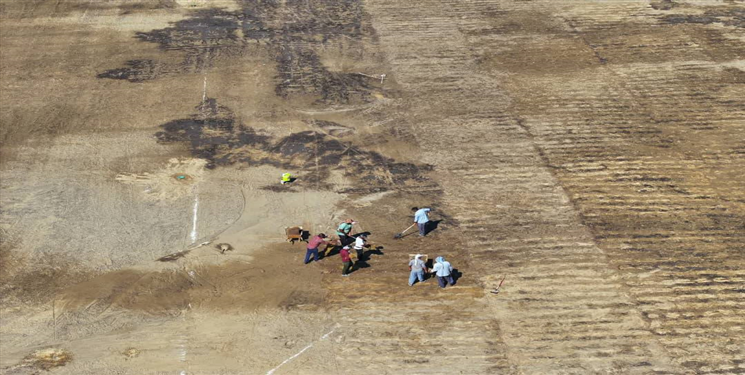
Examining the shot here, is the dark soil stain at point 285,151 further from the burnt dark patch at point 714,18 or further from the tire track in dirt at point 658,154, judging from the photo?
the burnt dark patch at point 714,18

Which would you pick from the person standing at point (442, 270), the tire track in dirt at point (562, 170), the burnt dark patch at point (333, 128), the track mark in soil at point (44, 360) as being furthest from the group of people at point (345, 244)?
the track mark in soil at point (44, 360)

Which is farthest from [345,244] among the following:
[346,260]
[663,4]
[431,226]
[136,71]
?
[663,4]

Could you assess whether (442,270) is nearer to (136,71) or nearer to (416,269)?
(416,269)

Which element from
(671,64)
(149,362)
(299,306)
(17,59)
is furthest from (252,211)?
(671,64)

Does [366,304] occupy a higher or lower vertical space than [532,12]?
lower

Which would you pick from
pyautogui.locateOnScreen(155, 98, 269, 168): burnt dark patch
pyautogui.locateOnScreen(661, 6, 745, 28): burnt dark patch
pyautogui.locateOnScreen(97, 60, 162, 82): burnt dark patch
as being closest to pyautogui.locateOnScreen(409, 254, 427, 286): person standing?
pyautogui.locateOnScreen(155, 98, 269, 168): burnt dark patch

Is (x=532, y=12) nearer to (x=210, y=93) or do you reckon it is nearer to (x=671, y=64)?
(x=671, y=64)
